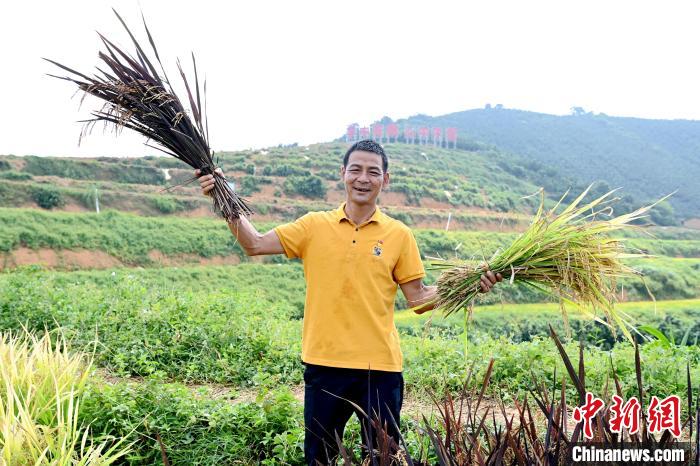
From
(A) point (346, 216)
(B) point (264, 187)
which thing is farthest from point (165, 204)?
(A) point (346, 216)

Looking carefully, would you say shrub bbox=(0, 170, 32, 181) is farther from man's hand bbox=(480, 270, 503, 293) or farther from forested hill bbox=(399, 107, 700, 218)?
forested hill bbox=(399, 107, 700, 218)

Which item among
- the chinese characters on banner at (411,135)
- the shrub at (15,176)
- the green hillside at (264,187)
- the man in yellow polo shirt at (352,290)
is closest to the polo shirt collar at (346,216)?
the man in yellow polo shirt at (352,290)

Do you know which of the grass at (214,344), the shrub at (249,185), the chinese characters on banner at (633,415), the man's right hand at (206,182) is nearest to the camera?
the chinese characters on banner at (633,415)

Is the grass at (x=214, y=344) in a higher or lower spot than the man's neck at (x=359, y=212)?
lower

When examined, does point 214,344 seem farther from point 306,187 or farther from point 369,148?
point 306,187

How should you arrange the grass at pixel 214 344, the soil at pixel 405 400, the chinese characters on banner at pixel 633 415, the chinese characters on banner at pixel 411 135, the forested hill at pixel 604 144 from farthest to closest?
the chinese characters on banner at pixel 411 135
the forested hill at pixel 604 144
the grass at pixel 214 344
the soil at pixel 405 400
the chinese characters on banner at pixel 633 415

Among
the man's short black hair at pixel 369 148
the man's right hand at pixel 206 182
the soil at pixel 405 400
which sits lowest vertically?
the soil at pixel 405 400

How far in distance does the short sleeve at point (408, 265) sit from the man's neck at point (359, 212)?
0.19 metres

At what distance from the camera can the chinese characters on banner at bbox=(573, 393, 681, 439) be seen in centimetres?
137

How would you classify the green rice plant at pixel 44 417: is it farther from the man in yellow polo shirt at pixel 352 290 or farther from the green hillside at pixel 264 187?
the green hillside at pixel 264 187

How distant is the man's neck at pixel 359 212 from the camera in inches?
101

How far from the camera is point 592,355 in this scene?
539cm

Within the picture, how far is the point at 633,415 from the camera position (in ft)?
4.55

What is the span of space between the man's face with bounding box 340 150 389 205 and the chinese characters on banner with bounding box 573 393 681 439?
4.36 ft
